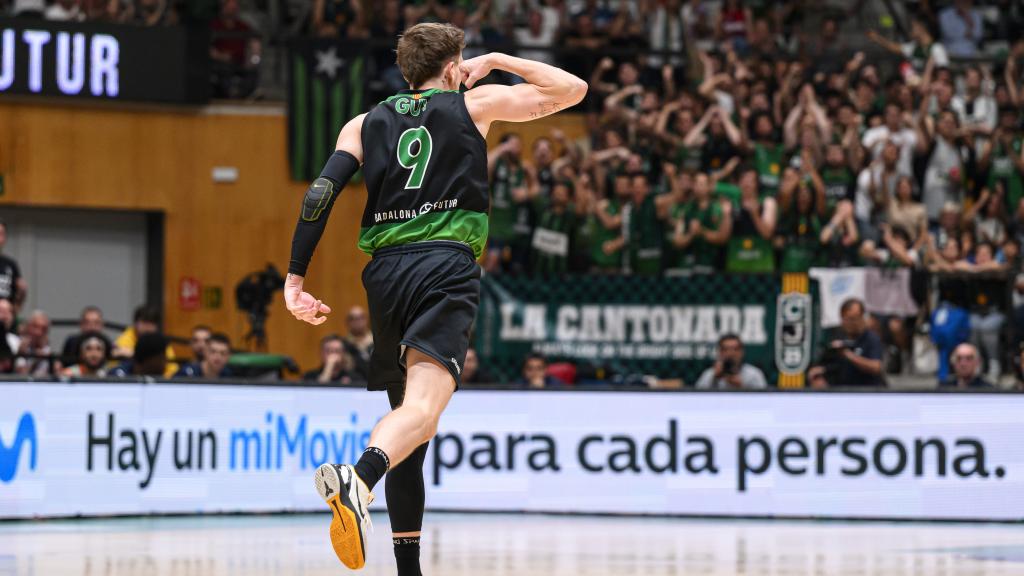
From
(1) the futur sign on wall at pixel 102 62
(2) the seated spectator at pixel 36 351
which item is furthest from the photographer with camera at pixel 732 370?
(1) the futur sign on wall at pixel 102 62

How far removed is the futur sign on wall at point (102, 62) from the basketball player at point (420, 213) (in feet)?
41.9

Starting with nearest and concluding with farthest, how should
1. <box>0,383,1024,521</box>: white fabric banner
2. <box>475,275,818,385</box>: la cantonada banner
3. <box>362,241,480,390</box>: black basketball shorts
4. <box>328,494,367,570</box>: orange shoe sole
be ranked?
<box>328,494,367,570</box>: orange shoe sole, <box>362,241,480,390</box>: black basketball shorts, <box>0,383,1024,521</box>: white fabric banner, <box>475,275,818,385</box>: la cantonada banner

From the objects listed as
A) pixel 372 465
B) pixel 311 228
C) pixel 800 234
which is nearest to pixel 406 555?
pixel 372 465

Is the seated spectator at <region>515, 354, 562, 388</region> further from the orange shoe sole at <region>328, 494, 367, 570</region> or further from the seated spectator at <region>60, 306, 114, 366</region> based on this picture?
the orange shoe sole at <region>328, 494, 367, 570</region>

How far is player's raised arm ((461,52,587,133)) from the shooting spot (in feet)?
21.3

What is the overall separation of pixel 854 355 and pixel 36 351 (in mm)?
7580

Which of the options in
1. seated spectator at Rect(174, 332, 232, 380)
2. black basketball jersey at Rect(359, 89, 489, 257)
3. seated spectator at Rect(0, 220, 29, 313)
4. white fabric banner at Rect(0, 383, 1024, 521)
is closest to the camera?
black basketball jersey at Rect(359, 89, 489, 257)

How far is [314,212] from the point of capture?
6363 millimetres

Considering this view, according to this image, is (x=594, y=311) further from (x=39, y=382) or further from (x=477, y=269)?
(x=477, y=269)

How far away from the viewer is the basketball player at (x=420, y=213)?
→ 6.30m

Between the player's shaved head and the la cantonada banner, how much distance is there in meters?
8.57

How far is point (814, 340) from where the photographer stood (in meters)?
14.4

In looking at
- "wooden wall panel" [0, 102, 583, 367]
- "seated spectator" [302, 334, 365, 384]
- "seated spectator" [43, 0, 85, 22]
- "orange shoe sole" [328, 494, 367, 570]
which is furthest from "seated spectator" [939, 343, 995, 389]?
"seated spectator" [43, 0, 85, 22]

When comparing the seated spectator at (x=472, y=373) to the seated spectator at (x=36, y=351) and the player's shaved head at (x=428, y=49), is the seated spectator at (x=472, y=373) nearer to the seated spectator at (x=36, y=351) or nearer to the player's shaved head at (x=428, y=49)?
the seated spectator at (x=36, y=351)
